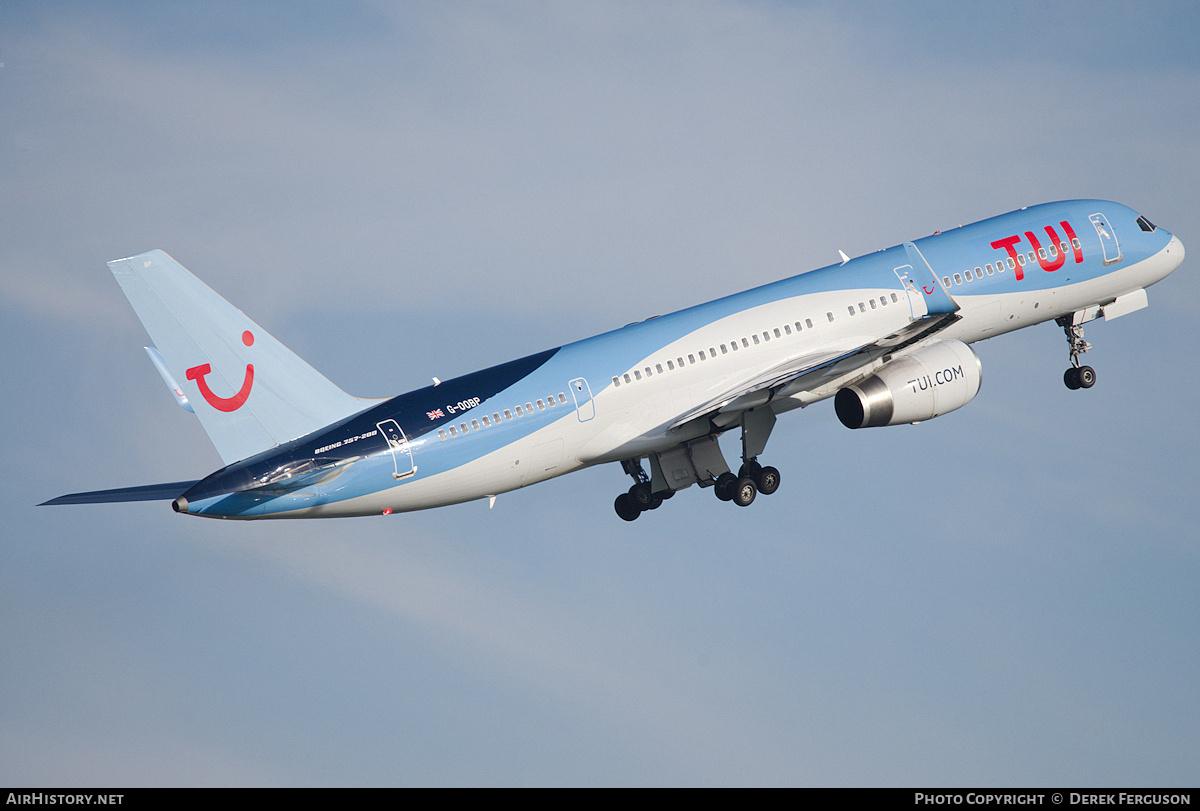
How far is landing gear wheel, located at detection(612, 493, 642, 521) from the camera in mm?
44656

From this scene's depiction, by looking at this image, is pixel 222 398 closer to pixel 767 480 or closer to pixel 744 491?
pixel 744 491

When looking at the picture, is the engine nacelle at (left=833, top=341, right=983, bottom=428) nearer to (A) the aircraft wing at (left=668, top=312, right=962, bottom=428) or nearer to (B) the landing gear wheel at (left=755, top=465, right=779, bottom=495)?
(A) the aircraft wing at (left=668, top=312, right=962, bottom=428)

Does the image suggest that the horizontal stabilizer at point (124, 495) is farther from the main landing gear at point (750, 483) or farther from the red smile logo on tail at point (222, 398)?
the main landing gear at point (750, 483)

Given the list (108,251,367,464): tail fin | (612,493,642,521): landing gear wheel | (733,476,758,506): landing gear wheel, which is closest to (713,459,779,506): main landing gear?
(733,476,758,506): landing gear wheel

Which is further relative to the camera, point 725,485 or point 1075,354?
point 1075,354

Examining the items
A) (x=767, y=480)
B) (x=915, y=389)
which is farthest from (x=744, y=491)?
(x=915, y=389)

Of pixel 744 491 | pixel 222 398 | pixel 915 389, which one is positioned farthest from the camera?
pixel 744 491

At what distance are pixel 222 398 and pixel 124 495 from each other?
369 cm

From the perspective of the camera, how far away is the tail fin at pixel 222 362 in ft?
110

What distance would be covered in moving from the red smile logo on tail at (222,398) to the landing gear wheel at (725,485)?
554 inches

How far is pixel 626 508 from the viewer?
44.8m

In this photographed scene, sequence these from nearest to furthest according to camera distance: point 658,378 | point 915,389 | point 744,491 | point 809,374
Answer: point 658,378, point 809,374, point 915,389, point 744,491

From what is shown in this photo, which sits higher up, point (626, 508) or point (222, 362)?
point (222, 362)

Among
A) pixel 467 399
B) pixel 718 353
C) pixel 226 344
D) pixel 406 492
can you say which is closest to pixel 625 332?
pixel 718 353
